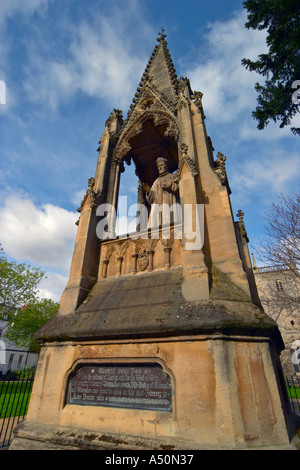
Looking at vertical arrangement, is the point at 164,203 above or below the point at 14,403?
above

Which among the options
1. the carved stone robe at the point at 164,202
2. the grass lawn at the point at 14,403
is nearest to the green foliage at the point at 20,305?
the grass lawn at the point at 14,403

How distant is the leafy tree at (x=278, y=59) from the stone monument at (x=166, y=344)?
4.33m

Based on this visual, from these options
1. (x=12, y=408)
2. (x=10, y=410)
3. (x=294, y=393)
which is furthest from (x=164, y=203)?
(x=294, y=393)

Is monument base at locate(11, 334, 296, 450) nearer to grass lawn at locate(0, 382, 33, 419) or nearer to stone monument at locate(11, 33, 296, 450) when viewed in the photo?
stone monument at locate(11, 33, 296, 450)

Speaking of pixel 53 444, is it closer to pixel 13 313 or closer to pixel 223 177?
pixel 223 177

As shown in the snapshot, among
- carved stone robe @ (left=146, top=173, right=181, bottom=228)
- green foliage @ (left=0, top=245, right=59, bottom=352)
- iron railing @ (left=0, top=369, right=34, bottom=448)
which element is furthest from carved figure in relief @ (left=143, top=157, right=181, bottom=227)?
green foliage @ (left=0, top=245, right=59, bottom=352)

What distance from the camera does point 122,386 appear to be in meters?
3.91

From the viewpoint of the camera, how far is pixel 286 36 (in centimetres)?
861

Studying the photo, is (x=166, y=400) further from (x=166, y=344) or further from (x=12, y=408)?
(x=12, y=408)

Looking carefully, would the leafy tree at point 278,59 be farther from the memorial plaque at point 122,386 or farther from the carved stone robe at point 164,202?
the memorial plaque at point 122,386

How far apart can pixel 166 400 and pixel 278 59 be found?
36.3ft

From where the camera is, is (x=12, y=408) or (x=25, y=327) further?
(x=25, y=327)

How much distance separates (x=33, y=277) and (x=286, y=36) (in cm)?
2933
